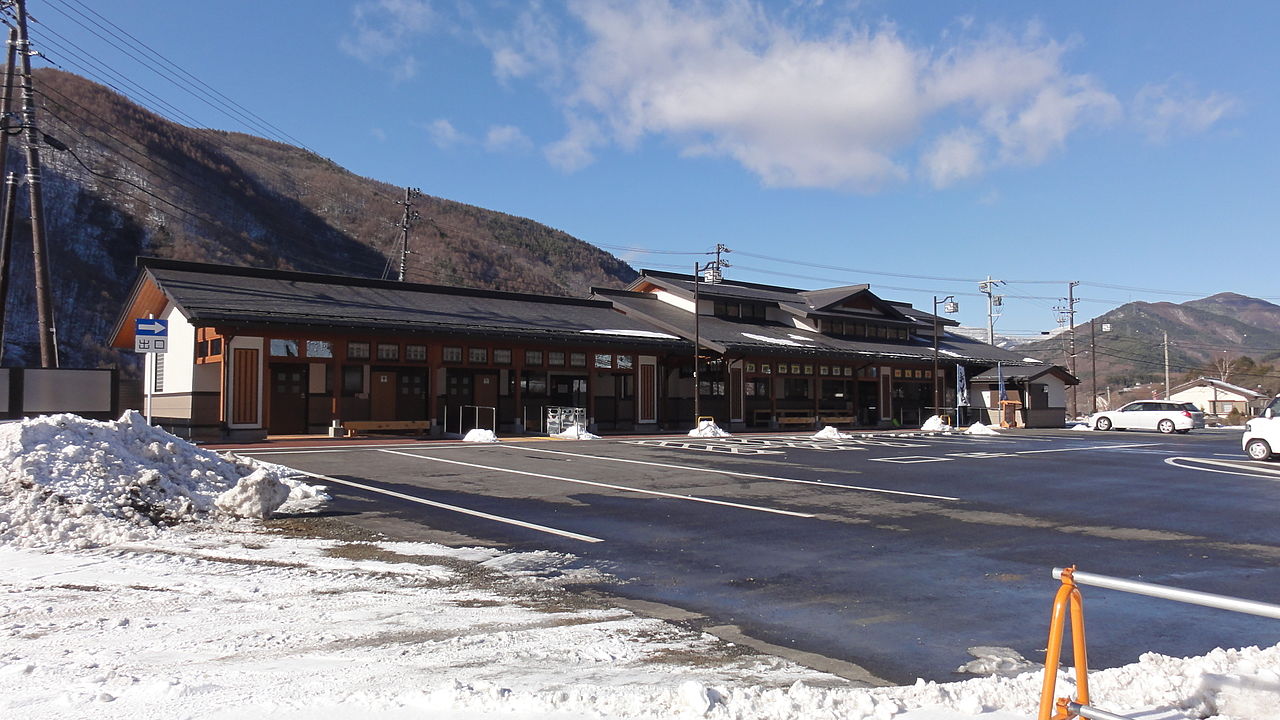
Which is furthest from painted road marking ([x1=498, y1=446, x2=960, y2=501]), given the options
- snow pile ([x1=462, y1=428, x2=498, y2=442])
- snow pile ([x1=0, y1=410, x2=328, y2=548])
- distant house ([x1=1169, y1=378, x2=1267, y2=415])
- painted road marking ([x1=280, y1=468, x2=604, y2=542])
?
distant house ([x1=1169, y1=378, x2=1267, y2=415])

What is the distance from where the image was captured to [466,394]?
1113 inches

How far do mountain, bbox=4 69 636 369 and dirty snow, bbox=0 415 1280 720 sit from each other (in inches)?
Result: 1785

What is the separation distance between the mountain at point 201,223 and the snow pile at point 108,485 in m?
41.9

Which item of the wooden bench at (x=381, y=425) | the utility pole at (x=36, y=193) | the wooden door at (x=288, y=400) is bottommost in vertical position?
the wooden bench at (x=381, y=425)

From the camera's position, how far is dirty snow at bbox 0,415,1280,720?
366 cm

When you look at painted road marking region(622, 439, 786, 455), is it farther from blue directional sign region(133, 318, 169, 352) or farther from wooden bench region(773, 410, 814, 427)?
wooden bench region(773, 410, 814, 427)

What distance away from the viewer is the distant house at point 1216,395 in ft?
261

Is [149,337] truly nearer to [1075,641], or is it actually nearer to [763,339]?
[1075,641]

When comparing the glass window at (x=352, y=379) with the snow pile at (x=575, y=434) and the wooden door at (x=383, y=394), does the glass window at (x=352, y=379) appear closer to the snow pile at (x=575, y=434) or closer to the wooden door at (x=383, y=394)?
the wooden door at (x=383, y=394)

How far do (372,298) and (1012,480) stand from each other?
21.4 meters

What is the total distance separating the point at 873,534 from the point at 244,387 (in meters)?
19.8

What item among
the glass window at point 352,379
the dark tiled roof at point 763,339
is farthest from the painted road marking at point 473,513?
the dark tiled roof at point 763,339

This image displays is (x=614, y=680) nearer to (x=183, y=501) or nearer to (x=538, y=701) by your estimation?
(x=538, y=701)

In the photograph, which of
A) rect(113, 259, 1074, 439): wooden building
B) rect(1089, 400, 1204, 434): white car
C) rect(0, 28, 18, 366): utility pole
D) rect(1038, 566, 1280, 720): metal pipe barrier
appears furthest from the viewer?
rect(1089, 400, 1204, 434): white car
